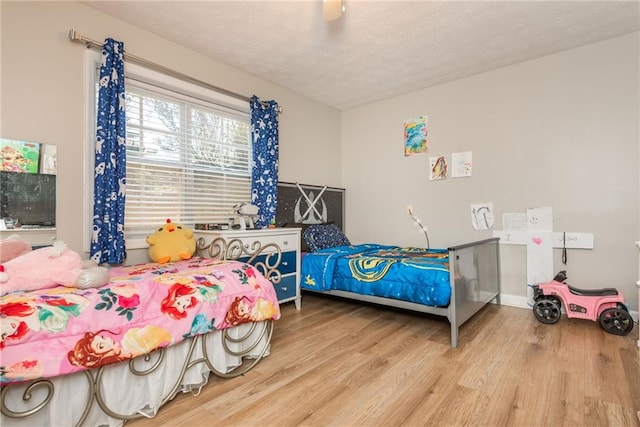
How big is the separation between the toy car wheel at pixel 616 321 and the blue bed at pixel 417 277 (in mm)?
843

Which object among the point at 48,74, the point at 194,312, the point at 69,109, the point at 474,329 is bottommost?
the point at 474,329

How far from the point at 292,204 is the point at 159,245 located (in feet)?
5.66

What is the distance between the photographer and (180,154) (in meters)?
2.89

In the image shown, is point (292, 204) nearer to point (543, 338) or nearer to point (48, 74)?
point (48, 74)

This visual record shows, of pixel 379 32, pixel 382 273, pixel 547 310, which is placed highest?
pixel 379 32

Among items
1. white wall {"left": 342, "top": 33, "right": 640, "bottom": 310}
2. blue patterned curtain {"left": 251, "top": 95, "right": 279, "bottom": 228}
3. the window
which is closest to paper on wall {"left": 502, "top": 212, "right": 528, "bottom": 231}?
white wall {"left": 342, "top": 33, "right": 640, "bottom": 310}

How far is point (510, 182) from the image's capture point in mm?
3295

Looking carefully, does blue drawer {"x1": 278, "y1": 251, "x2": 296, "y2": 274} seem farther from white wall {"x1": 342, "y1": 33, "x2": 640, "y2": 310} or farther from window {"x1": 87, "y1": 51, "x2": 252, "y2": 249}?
white wall {"x1": 342, "y1": 33, "x2": 640, "y2": 310}

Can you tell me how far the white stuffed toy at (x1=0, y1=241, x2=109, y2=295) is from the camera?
56.4 inches

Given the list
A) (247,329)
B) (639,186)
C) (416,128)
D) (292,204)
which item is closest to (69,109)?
(247,329)

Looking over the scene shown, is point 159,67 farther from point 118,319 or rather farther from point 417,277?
point 417,277

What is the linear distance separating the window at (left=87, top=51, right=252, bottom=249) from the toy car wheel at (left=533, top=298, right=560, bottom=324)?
2.99 metres

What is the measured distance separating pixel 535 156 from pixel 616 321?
1.58 metres

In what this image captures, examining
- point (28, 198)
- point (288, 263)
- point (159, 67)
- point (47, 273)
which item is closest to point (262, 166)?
point (288, 263)
